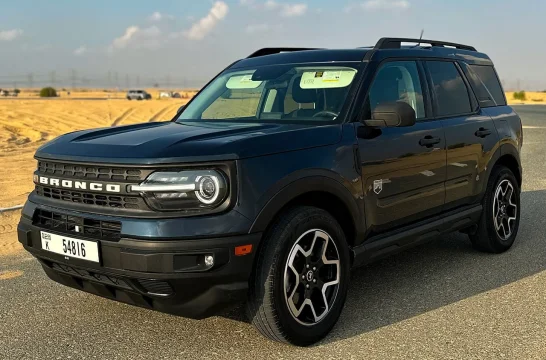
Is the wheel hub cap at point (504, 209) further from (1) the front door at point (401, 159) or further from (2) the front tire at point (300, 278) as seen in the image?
(2) the front tire at point (300, 278)

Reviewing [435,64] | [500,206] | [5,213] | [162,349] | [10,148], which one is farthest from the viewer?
[10,148]

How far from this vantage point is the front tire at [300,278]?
3461 millimetres


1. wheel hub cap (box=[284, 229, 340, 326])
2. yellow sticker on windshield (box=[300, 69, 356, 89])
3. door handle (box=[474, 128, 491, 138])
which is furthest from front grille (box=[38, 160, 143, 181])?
door handle (box=[474, 128, 491, 138])

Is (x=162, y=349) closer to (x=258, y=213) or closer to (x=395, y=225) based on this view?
(x=258, y=213)

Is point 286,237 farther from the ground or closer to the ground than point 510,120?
closer to the ground

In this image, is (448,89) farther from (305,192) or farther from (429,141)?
(305,192)

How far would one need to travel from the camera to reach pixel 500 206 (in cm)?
588

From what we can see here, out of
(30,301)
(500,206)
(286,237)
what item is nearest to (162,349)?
(286,237)

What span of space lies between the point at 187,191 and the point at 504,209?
3.85 metres

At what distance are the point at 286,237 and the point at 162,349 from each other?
1039mm

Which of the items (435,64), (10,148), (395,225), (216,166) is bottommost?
(10,148)

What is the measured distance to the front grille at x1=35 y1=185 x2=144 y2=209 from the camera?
334 cm

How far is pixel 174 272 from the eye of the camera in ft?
10.5

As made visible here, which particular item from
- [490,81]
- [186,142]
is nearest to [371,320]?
[186,142]
